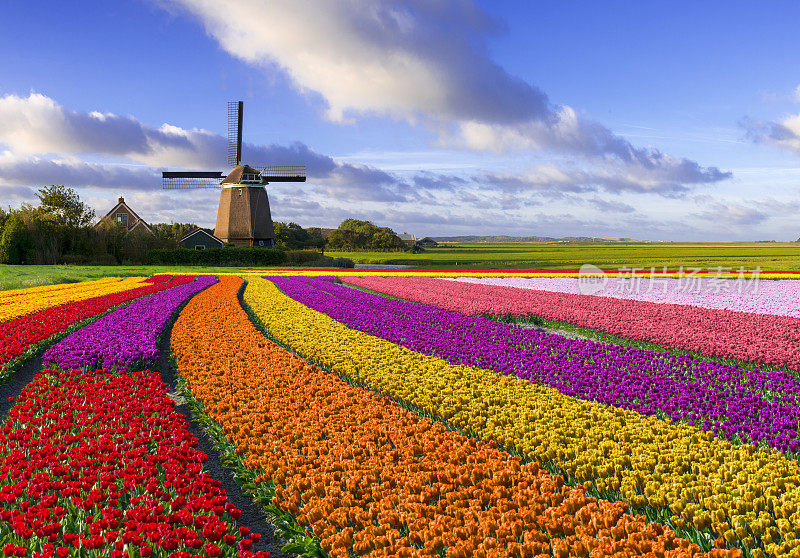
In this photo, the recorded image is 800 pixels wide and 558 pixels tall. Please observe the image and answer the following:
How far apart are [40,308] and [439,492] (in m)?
16.4

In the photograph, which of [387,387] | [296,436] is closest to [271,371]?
[387,387]

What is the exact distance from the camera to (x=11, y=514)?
14.0 feet

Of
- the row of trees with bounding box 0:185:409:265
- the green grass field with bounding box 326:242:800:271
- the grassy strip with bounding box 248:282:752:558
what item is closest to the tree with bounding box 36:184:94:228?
the row of trees with bounding box 0:185:409:265

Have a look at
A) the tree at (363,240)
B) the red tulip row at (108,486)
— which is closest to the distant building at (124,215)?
the tree at (363,240)

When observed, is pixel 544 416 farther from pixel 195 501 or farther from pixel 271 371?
pixel 271 371

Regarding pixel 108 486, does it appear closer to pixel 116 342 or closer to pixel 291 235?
pixel 116 342

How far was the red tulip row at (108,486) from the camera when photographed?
12.6 feet

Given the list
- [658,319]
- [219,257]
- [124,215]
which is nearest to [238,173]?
[219,257]

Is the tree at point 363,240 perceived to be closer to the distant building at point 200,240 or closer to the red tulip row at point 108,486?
the distant building at point 200,240

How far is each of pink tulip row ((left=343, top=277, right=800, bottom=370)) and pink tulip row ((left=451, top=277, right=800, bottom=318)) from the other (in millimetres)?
2813

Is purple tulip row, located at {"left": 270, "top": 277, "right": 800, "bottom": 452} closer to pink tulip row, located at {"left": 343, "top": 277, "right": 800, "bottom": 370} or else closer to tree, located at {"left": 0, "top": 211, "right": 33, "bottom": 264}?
pink tulip row, located at {"left": 343, "top": 277, "right": 800, "bottom": 370}

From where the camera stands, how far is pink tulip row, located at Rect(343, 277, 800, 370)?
1091 centimetres

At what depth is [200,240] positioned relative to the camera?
188 feet

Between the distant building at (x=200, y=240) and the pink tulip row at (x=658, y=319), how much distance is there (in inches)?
1587
